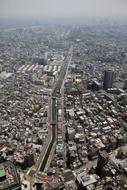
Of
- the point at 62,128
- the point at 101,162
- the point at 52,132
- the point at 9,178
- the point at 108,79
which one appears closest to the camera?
the point at 9,178

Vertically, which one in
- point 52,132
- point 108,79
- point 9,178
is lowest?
point 52,132

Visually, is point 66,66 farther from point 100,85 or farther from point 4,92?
point 4,92

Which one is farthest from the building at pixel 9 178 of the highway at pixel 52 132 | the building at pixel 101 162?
the building at pixel 101 162

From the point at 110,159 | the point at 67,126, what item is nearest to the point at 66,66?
the point at 67,126

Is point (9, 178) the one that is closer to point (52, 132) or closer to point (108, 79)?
point (52, 132)

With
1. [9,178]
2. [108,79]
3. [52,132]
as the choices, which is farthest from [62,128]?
[108,79]

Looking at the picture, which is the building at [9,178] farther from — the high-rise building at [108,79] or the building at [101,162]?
the high-rise building at [108,79]

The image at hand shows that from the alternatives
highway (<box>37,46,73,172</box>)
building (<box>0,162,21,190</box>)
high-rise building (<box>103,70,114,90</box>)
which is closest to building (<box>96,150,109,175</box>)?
highway (<box>37,46,73,172</box>)

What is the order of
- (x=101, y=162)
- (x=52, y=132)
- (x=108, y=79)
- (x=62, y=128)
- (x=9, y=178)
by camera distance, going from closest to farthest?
(x=9, y=178)
(x=101, y=162)
(x=52, y=132)
(x=62, y=128)
(x=108, y=79)

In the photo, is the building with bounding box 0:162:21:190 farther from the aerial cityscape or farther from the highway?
the highway
